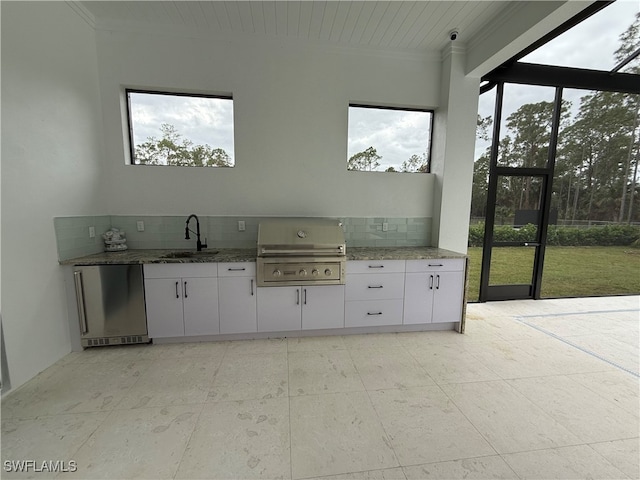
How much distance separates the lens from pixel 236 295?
→ 2.34 metres

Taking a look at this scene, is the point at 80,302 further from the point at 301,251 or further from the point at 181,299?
the point at 301,251

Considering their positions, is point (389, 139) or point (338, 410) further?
point (389, 139)

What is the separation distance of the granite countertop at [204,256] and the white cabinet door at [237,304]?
0.22 meters

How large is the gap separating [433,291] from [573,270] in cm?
280

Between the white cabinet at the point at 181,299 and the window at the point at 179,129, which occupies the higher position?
the window at the point at 179,129

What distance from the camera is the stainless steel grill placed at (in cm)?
231

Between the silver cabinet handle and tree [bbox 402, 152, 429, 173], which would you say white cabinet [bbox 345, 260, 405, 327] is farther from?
the silver cabinet handle

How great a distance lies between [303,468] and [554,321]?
3262mm

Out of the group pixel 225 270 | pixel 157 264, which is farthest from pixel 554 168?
pixel 157 264

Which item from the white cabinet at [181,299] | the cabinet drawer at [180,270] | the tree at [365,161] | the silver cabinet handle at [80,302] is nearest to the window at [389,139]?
the tree at [365,161]

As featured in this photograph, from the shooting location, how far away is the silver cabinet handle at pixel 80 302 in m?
2.13

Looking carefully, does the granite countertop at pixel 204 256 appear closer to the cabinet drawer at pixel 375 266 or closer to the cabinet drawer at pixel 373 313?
the cabinet drawer at pixel 375 266

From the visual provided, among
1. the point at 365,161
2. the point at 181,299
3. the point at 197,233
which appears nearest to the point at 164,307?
the point at 181,299

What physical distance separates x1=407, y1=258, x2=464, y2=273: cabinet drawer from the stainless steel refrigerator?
100 inches
